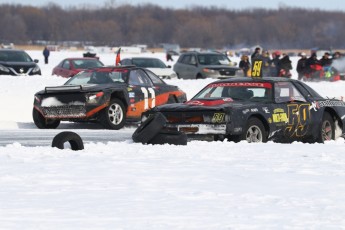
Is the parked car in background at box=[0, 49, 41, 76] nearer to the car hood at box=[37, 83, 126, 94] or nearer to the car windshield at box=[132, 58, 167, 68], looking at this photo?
the car windshield at box=[132, 58, 167, 68]

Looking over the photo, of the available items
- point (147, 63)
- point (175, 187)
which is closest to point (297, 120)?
point (175, 187)

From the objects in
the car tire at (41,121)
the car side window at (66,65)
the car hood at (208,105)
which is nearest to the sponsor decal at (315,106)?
the car hood at (208,105)

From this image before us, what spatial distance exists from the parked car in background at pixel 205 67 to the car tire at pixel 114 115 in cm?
1532

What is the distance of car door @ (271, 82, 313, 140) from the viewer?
13.2 meters

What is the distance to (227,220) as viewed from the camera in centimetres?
625

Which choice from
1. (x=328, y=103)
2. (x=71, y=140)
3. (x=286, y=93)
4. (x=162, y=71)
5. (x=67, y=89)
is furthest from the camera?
(x=162, y=71)

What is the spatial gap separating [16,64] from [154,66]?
224 inches

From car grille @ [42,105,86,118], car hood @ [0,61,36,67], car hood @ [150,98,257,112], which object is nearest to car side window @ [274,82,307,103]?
car hood @ [150,98,257,112]

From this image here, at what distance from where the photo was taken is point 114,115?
1680 cm

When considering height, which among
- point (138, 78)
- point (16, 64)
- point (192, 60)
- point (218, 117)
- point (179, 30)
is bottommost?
point (218, 117)

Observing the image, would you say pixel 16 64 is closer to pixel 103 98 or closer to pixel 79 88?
pixel 79 88

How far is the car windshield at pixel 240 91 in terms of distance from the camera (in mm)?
13391

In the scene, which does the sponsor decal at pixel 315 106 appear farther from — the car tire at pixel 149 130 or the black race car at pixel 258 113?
the car tire at pixel 149 130

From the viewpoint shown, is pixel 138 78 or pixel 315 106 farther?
pixel 138 78
